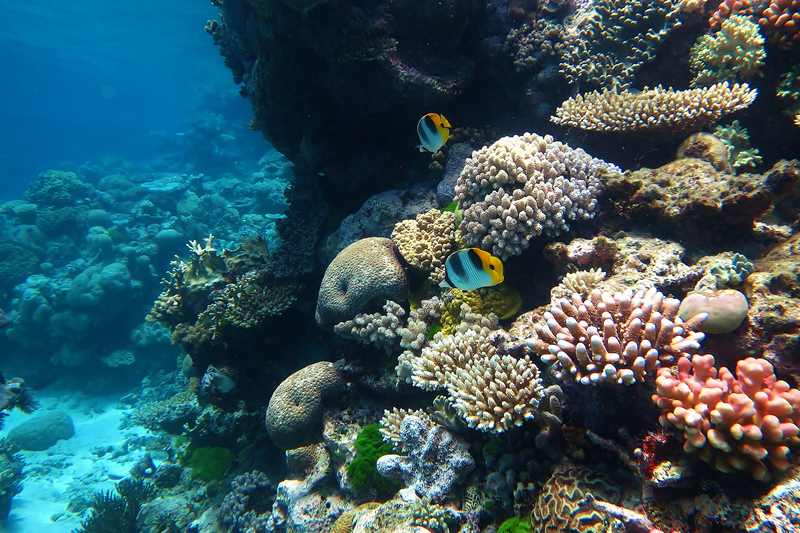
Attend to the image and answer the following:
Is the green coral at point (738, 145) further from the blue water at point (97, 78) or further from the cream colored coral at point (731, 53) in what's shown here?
the blue water at point (97, 78)

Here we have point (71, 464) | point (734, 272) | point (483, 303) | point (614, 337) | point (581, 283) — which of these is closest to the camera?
point (614, 337)

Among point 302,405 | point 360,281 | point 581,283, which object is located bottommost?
point 302,405

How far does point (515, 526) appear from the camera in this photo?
2658 millimetres

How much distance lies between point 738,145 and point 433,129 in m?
4.04

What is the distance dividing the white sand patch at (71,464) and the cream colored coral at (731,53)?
17623 mm

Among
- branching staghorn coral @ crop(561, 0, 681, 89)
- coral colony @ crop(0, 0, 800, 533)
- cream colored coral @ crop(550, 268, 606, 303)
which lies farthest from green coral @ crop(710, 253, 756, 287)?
branching staghorn coral @ crop(561, 0, 681, 89)

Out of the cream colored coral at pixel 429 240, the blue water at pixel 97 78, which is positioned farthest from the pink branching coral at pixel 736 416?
the blue water at pixel 97 78

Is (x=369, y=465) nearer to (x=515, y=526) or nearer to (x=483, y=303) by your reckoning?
(x=515, y=526)

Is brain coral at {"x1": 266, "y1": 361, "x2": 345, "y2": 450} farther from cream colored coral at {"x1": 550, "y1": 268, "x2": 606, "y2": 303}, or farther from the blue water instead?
the blue water

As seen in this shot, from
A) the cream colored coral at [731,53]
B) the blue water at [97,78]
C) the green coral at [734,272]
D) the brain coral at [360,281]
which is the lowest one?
the green coral at [734,272]

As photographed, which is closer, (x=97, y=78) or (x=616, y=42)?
(x=616, y=42)

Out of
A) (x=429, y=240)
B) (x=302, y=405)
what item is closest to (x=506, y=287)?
(x=429, y=240)

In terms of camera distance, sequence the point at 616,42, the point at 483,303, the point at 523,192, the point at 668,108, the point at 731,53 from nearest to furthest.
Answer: the point at 523,192
the point at 483,303
the point at 668,108
the point at 731,53
the point at 616,42

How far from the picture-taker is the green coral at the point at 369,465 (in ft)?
12.9
